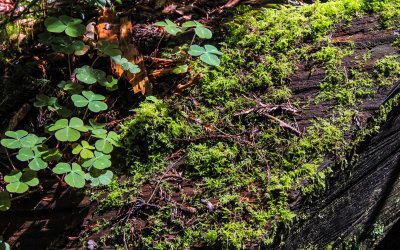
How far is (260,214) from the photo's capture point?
1.63 meters

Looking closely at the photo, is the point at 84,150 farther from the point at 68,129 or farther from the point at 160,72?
the point at 160,72

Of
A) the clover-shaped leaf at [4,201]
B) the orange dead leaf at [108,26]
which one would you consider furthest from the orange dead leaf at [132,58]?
the clover-shaped leaf at [4,201]

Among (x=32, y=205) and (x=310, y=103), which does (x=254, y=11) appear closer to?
(x=310, y=103)

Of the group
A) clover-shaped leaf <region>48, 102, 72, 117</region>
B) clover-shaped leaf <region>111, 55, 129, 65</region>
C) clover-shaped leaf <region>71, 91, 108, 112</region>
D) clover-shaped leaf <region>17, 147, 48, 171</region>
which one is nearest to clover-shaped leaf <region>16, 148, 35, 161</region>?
clover-shaped leaf <region>17, 147, 48, 171</region>

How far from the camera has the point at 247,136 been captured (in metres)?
1.96

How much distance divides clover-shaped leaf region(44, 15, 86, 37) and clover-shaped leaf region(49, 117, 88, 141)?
2.44 feet

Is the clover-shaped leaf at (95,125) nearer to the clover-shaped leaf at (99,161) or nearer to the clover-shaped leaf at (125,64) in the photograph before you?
the clover-shaped leaf at (99,161)

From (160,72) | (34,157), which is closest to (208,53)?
(160,72)

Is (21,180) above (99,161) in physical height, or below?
below

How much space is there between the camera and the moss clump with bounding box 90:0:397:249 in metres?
1.66

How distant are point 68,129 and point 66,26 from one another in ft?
3.01

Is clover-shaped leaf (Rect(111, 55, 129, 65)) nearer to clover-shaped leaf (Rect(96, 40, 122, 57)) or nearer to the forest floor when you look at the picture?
clover-shaped leaf (Rect(96, 40, 122, 57))

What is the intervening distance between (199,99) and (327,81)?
983 mm

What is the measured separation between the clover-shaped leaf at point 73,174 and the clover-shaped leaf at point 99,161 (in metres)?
0.07
